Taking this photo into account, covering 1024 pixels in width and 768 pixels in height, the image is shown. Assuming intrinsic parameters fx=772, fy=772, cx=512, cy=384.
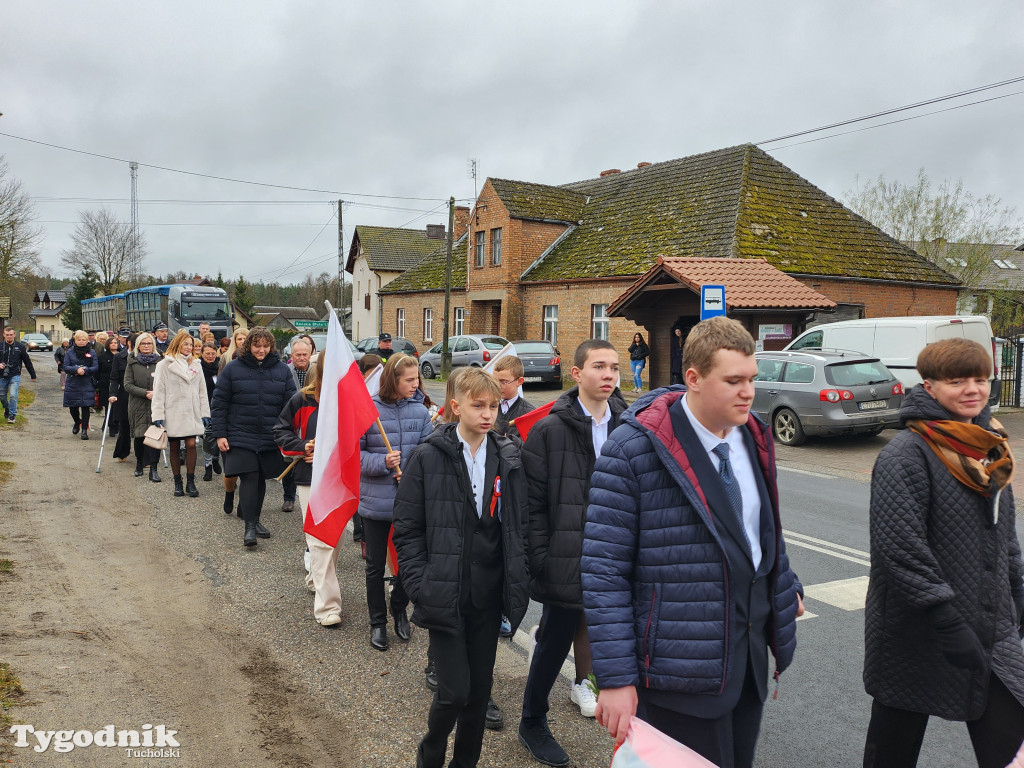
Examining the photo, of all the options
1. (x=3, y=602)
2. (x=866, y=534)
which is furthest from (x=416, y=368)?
(x=866, y=534)

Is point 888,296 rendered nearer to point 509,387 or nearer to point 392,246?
point 509,387

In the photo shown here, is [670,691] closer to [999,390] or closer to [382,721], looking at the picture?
[382,721]

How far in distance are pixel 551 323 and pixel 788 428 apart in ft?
53.0

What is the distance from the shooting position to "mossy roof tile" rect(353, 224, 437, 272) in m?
51.1

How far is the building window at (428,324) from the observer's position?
37.6 metres

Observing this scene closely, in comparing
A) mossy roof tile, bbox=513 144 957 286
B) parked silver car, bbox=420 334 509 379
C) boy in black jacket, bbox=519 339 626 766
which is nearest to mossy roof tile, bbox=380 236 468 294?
mossy roof tile, bbox=513 144 957 286

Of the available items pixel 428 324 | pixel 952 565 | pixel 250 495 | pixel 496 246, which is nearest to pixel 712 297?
pixel 250 495

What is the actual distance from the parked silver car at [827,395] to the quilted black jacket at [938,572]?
1080 centimetres

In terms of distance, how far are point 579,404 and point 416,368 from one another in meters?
1.54

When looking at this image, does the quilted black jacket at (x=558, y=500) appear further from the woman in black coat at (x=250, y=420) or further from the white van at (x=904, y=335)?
the white van at (x=904, y=335)

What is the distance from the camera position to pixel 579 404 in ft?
12.1

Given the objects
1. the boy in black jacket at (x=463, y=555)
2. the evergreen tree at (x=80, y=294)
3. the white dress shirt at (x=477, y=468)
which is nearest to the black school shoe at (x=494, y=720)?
the boy in black jacket at (x=463, y=555)

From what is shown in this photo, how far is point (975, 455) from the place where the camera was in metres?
2.60

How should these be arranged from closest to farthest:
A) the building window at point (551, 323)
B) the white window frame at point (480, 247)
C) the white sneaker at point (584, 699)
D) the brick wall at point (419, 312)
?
the white sneaker at point (584, 699)
the building window at point (551, 323)
the white window frame at point (480, 247)
the brick wall at point (419, 312)
